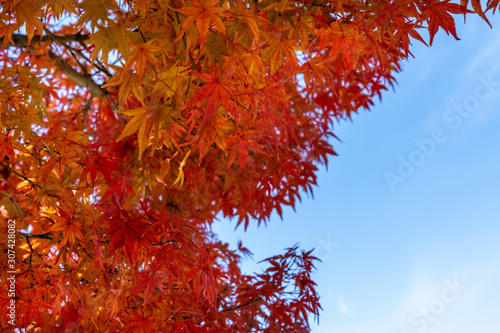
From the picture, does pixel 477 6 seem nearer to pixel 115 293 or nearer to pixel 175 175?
pixel 175 175

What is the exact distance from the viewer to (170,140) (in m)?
1.64

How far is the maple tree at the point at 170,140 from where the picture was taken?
4.42ft

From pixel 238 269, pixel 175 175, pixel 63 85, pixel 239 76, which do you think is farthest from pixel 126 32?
pixel 63 85

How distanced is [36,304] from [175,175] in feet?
3.20

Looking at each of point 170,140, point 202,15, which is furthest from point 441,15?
point 170,140

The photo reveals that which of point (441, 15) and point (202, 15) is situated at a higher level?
point (202, 15)

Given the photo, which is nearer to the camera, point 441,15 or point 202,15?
point 202,15

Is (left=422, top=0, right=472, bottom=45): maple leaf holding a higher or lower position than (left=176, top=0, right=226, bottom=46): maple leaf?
lower

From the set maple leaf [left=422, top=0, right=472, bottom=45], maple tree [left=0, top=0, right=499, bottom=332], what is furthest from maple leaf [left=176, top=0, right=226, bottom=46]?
maple leaf [left=422, top=0, right=472, bottom=45]

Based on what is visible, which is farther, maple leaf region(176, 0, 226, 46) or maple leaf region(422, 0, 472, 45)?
maple leaf region(422, 0, 472, 45)

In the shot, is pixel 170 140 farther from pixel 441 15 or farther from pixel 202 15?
pixel 441 15

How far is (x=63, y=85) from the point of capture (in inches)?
155

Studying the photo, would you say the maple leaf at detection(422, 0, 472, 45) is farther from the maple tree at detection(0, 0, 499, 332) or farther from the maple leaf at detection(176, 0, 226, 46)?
the maple leaf at detection(176, 0, 226, 46)

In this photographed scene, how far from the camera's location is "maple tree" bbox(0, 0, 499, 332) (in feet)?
4.42
